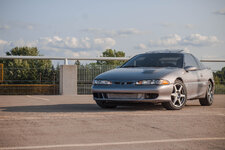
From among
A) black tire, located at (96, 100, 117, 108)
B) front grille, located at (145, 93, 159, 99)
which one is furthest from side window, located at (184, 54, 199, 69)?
black tire, located at (96, 100, 117, 108)

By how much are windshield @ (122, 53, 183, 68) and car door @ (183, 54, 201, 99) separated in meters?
0.22

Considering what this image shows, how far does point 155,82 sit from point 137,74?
0.48 meters

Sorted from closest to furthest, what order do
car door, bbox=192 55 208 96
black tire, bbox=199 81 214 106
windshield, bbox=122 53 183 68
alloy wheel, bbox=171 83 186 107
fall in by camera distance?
alloy wheel, bbox=171 83 186 107 → windshield, bbox=122 53 183 68 → car door, bbox=192 55 208 96 → black tire, bbox=199 81 214 106

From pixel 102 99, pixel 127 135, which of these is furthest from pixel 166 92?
pixel 127 135

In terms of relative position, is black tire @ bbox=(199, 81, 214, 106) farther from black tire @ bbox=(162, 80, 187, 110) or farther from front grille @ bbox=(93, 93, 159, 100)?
front grille @ bbox=(93, 93, 159, 100)

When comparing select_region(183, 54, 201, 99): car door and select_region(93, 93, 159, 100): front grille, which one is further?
select_region(183, 54, 201, 99): car door

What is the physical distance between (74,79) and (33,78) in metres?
1.82

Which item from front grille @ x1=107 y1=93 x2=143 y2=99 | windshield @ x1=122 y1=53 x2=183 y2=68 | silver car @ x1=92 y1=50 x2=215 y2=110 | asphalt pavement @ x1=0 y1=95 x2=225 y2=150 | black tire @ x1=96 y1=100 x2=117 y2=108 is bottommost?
asphalt pavement @ x1=0 y1=95 x2=225 y2=150

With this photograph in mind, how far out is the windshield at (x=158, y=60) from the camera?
33.2ft

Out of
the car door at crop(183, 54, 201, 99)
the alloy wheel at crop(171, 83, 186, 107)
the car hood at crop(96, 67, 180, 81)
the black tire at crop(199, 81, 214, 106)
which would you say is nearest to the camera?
the car hood at crop(96, 67, 180, 81)

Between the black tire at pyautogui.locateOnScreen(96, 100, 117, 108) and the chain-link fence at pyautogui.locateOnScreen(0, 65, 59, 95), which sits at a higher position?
the chain-link fence at pyautogui.locateOnScreen(0, 65, 59, 95)

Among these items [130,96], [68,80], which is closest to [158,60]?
[130,96]

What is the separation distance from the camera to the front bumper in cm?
878

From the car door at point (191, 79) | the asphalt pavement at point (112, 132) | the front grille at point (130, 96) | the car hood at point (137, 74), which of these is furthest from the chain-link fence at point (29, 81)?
the asphalt pavement at point (112, 132)
